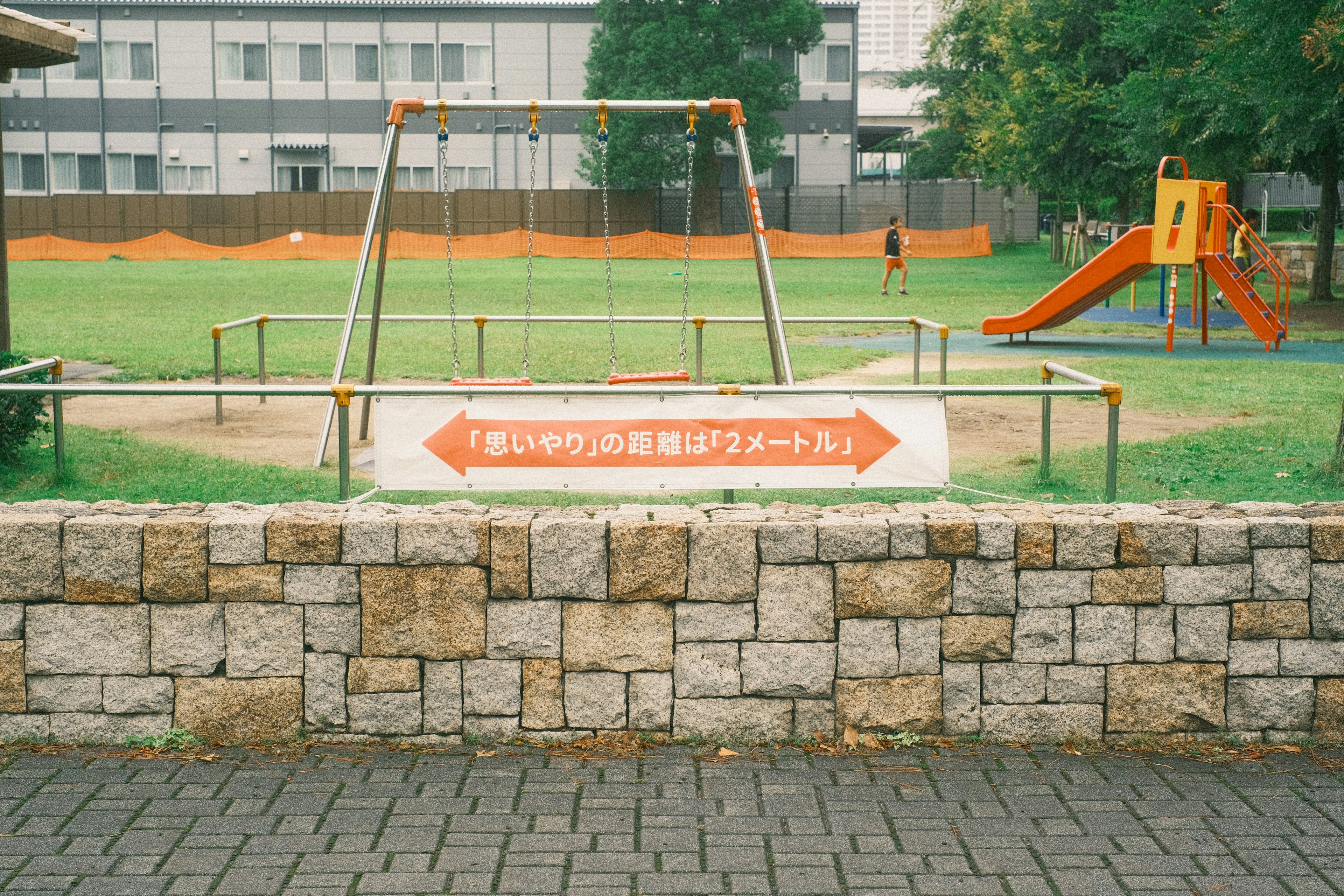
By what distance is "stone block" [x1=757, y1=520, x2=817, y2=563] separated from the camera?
5234 mm

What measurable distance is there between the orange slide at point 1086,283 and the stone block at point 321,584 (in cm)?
1468

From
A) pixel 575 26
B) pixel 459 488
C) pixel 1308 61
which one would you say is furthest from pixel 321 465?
pixel 575 26

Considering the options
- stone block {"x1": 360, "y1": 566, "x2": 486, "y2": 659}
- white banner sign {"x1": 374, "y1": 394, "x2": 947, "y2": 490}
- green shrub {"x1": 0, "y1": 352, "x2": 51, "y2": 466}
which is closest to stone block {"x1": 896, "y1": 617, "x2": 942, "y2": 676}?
white banner sign {"x1": 374, "y1": 394, "x2": 947, "y2": 490}

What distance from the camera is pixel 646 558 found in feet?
17.1

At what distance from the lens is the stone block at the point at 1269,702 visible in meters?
5.34

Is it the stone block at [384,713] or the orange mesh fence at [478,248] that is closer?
the stone block at [384,713]

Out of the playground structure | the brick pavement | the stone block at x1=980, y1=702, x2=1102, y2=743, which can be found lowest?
the brick pavement

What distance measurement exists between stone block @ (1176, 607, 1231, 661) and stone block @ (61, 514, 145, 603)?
3948mm

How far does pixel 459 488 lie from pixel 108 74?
166ft

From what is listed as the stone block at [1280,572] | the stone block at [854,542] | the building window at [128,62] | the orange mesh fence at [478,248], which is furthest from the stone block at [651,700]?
A: the building window at [128,62]

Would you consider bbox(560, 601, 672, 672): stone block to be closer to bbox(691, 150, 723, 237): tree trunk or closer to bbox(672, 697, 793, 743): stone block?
bbox(672, 697, 793, 743): stone block

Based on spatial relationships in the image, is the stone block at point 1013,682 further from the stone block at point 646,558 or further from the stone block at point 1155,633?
the stone block at point 646,558

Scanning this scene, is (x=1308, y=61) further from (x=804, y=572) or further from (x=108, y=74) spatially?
(x=108, y=74)

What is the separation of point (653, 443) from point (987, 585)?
5.44 feet
